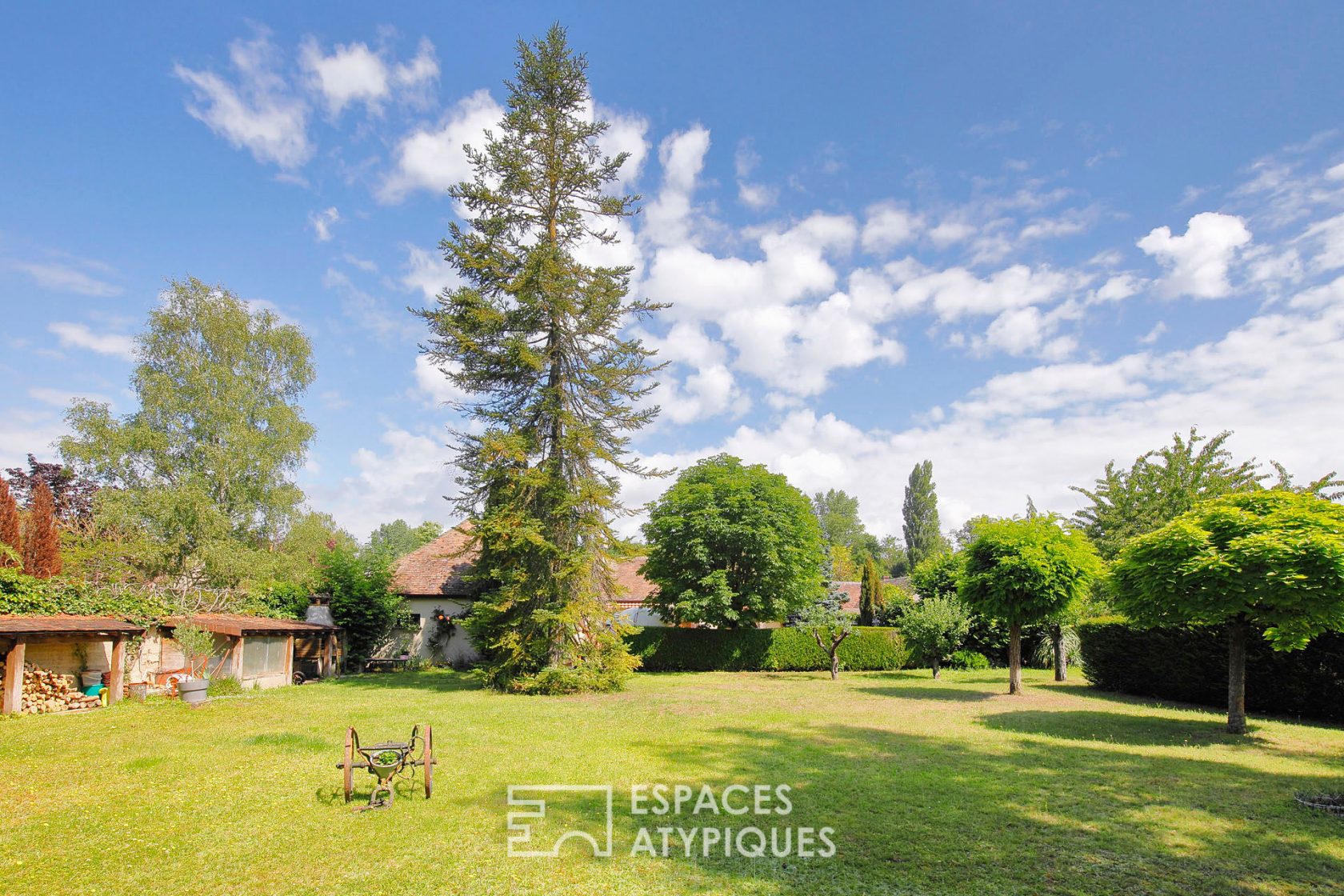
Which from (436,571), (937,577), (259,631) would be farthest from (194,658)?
(937,577)

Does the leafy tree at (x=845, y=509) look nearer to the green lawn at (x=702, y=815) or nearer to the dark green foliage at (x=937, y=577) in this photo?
the dark green foliage at (x=937, y=577)

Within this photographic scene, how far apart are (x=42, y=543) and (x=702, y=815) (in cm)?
2809

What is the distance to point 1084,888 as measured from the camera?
208 inches

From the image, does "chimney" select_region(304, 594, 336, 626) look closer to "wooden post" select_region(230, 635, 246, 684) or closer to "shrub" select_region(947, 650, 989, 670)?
"wooden post" select_region(230, 635, 246, 684)

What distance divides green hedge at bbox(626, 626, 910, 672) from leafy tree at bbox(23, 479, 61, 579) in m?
21.8

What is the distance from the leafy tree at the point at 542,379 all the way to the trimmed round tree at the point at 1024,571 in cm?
1077

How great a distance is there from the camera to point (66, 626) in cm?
1455

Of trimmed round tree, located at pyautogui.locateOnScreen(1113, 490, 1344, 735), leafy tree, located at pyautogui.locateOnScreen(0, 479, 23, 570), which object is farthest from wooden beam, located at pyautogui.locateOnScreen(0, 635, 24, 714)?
trimmed round tree, located at pyautogui.locateOnScreen(1113, 490, 1344, 735)

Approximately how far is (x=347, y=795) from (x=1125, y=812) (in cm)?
928

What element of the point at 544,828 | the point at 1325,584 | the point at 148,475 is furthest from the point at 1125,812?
the point at 148,475

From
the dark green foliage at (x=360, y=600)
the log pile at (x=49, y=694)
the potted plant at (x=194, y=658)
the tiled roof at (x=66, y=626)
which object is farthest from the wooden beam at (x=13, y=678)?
the dark green foliage at (x=360, y=600)

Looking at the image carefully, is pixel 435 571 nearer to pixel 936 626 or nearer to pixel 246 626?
pixel 246 626

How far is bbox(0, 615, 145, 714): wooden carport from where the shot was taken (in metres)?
13.7

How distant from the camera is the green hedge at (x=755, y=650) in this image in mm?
27297
